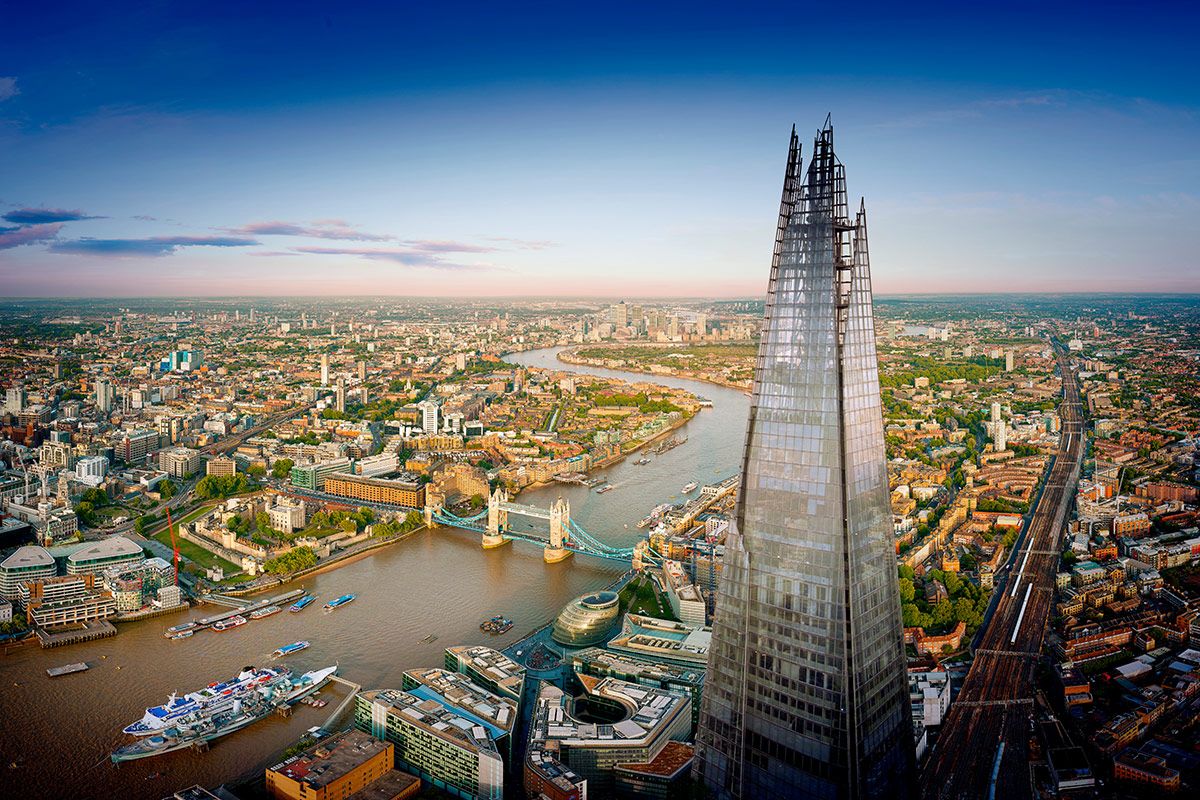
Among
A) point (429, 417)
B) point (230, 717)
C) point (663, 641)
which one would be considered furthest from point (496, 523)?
point (429, 417)

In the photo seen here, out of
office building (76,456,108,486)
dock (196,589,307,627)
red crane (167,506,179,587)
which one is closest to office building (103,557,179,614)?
red crane (167,506,179,587)

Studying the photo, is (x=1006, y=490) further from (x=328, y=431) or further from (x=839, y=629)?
(x=328, y=431)

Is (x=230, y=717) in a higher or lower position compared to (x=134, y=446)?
lower

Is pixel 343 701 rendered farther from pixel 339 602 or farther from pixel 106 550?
pixel 106 550

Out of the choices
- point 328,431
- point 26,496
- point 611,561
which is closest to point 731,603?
point 611,561

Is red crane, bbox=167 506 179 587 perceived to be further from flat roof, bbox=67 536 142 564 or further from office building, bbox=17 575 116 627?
office building, bbox=17 575 116 627
